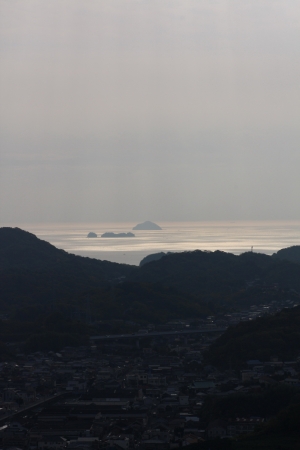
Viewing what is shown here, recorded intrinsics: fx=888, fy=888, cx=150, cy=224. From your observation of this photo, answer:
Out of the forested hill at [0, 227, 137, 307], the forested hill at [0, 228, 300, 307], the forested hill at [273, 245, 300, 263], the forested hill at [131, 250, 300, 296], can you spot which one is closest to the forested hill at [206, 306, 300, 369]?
the forested hill at [0, 228, 300, 307]

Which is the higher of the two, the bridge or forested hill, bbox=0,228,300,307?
forested hill, bbox=0,228,300,307

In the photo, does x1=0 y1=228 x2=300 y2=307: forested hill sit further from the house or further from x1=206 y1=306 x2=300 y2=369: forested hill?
the house

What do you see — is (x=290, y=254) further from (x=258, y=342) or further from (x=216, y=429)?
(x=216, y=429)

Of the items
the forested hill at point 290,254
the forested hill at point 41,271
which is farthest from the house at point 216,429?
the forested hill at point 290,254

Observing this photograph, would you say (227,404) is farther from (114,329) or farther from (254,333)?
(114,329)

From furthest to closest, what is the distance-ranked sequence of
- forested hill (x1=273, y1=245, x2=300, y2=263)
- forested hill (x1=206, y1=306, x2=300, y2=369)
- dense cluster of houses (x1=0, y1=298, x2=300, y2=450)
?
forested hill (x1=273, y1=245, x2=300, y2=263)
forested hill (x1=206, y1=306, x2=300, y2=369)
dense cluster of houses (x1=0, y1=298, x2=300, y2=450)

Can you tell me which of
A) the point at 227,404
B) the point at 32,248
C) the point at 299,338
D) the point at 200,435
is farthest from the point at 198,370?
the point at 32,248

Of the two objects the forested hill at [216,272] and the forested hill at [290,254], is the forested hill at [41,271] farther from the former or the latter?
the forested hill at [290,254]
